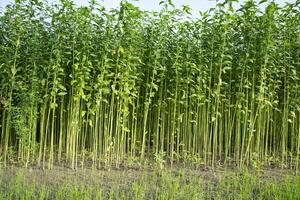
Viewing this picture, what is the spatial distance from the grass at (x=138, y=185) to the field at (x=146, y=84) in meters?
0.06

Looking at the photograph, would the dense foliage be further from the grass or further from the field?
the grass

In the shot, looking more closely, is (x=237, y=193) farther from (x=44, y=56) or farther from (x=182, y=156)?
(x=44, y=56)

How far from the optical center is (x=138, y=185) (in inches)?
204

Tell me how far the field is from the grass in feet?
0.19

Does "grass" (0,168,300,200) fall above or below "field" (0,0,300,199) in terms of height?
below

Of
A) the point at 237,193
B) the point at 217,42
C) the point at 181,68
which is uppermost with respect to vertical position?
the point at 217,42

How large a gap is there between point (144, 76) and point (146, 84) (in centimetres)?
55

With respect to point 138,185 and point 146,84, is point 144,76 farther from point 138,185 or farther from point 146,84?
point 138,185

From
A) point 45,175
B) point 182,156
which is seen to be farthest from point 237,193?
point 45,175

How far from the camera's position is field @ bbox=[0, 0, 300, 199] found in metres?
6.25

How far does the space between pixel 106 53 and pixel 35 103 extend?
4.61 ft

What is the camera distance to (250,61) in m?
6.77

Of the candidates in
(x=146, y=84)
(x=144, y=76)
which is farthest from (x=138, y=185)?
(x=144, y=76)

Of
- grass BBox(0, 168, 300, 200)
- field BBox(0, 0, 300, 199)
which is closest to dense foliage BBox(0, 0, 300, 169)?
field BBox(0, 0, 300, 199)
